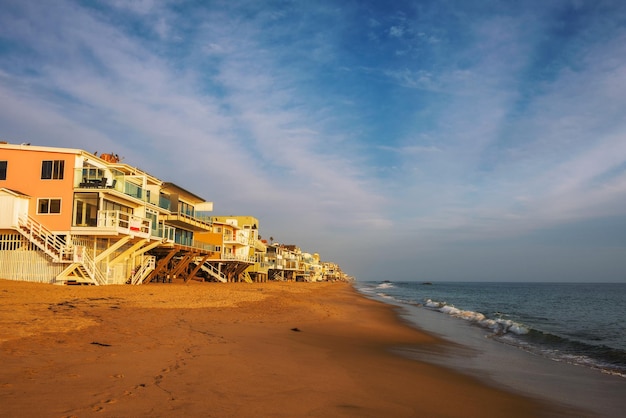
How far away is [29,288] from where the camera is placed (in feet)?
71.8

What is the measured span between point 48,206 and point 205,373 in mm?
25032

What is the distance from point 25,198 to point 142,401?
26.6 meters

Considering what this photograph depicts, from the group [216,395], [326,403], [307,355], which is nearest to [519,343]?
[307,355]

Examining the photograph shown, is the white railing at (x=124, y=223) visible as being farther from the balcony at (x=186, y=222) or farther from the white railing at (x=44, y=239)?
the balcony at (x=186, y=222)

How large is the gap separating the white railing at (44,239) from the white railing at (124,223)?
2462 millimetres

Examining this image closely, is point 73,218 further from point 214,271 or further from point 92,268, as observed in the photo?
point 214,271

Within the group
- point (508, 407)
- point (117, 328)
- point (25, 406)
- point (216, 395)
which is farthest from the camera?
point (117, 328)

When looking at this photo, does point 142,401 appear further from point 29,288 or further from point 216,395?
point 29,288

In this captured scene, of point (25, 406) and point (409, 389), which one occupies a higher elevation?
point (25, 406)

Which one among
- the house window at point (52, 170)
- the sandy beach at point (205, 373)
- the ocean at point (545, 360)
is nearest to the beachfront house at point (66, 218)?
the house window at point (52, 170)

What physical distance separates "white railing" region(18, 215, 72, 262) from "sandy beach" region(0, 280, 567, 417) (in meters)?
10.7

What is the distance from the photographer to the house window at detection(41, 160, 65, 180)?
2811 centimetres

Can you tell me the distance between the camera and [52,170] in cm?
2814

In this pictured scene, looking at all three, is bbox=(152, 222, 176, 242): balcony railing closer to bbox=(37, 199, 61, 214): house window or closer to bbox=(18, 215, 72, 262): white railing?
bbox=(37, 199, 61, 214): house window
